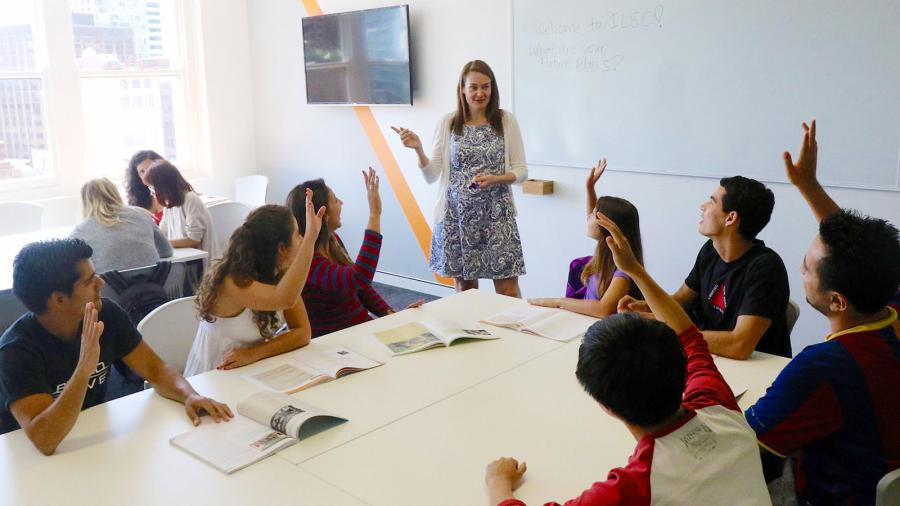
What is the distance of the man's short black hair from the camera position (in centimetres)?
130

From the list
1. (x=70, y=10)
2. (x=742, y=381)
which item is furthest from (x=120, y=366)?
(x=70, y=10)

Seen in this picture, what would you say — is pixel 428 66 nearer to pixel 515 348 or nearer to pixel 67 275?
pixel 515 348

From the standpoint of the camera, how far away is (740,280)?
2416mm

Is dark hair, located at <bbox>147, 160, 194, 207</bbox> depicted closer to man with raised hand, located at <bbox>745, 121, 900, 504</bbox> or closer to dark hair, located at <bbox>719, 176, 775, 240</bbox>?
dark hair, located at <bbox>719, 176, 775, 240</bbox>

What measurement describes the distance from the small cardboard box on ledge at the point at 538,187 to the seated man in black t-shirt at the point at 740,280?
83.9 inches

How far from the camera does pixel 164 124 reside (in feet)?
21.9

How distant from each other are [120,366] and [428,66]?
10.9 feet

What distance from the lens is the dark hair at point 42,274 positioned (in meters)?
1.95

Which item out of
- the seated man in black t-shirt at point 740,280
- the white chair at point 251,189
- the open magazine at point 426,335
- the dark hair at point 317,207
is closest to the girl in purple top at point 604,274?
the seated man in black t-shirt at point 740,280

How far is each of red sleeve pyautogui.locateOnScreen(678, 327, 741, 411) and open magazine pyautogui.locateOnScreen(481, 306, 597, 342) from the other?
787mm

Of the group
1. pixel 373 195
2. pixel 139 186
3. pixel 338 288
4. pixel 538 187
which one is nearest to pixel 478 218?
pixel 538 187

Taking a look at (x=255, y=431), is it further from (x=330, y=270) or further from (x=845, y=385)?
(x=845, y=385)

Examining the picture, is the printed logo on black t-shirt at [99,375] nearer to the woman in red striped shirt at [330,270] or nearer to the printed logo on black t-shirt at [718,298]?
the woman in red striped shirt at [330,270]

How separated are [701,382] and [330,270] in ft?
5.26
